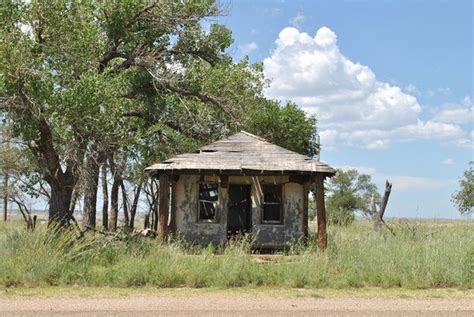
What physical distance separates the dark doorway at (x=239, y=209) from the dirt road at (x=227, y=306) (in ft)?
29.2

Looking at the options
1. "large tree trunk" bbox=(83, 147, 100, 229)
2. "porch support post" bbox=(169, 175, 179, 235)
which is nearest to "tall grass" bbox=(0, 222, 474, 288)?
"large tree trunk" bbox=(83, 147, 100, 229)

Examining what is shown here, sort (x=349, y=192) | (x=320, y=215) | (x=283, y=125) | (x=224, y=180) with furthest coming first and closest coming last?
(x=349, y=192), (x=283, y=125), (x=224, y=180), (x=320, y=215)

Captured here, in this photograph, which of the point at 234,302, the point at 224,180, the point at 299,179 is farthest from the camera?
the point at 299,179

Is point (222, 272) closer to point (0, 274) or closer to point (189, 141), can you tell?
point (0, 274)

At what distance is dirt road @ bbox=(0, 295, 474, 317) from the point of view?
351 inches

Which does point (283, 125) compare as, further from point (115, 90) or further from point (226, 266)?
point (226, 266)

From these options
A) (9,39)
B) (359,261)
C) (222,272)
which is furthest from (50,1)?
(359,261)

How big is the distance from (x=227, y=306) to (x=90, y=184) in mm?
10204

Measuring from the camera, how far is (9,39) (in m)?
13.9

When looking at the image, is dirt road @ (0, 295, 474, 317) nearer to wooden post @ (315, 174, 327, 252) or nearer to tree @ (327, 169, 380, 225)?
wooden post @ (315, 174, 327, 252)

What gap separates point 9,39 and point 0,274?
19.0ft

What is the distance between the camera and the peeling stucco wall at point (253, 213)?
17.4 meters

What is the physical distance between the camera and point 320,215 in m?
15.8

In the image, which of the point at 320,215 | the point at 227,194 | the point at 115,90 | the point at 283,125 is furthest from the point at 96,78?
the point at 283,125
